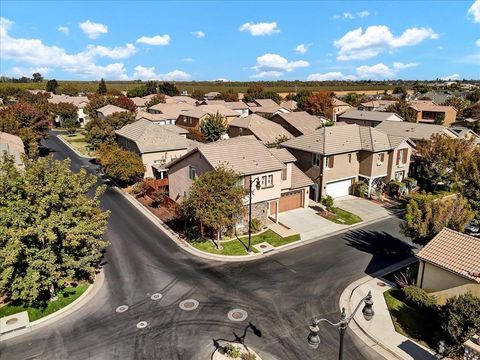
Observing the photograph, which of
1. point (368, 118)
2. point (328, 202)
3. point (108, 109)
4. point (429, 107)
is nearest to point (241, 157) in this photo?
point (328, 202)

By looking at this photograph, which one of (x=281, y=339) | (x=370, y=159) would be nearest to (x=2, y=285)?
(x=281, y=339)

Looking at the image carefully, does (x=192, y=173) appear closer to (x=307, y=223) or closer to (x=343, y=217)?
(x=307, y=223)

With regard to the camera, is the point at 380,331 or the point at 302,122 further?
the point at 302,122

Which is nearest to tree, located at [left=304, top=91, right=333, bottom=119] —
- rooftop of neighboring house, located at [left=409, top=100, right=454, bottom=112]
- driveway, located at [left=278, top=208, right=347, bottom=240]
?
rooftop of neighboring house, located at [left=409, top=100, right=454, bottom=112]

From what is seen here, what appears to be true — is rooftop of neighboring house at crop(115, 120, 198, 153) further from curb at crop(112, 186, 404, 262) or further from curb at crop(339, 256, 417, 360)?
curb at crop(339, 256, 417, 360)

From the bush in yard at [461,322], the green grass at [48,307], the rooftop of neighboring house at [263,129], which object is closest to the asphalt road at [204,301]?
the green grass at [48,307]

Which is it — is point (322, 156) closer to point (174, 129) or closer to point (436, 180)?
point (436, 180)
